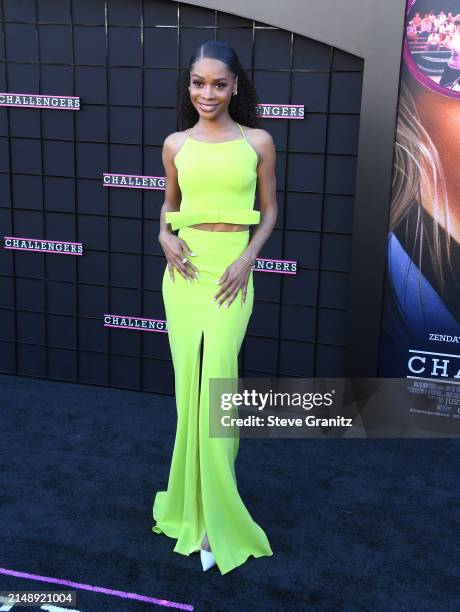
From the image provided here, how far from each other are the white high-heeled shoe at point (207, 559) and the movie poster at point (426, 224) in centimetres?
199

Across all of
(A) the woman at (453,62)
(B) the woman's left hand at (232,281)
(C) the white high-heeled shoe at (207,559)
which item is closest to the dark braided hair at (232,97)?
(B) the woman's left hand at (232,281)

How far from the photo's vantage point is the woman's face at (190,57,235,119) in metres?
2.81

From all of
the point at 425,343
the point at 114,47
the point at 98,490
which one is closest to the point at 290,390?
the point at 425,343

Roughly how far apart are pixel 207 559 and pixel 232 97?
2013mm

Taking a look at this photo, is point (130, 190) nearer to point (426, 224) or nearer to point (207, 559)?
point (426, 224)

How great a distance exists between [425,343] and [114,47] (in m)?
2.83

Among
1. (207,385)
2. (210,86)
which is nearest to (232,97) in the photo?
(210,86)

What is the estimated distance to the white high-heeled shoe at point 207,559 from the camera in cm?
304

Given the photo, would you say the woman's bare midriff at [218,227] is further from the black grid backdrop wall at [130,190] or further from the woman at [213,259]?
the black grid backdrop wall at [130,190]

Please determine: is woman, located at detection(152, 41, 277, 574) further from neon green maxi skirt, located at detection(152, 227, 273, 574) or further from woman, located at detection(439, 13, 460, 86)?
woman, located at detection(439, 13, 460, 86)

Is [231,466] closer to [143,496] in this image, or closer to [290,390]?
[143,496]

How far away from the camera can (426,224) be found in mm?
4305

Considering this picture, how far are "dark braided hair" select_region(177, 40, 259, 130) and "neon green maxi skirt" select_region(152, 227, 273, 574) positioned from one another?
0.51m

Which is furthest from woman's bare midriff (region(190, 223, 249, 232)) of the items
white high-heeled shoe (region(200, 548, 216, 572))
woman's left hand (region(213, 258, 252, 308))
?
white high-heeled shoe (region(200, 548, 216, 572))
